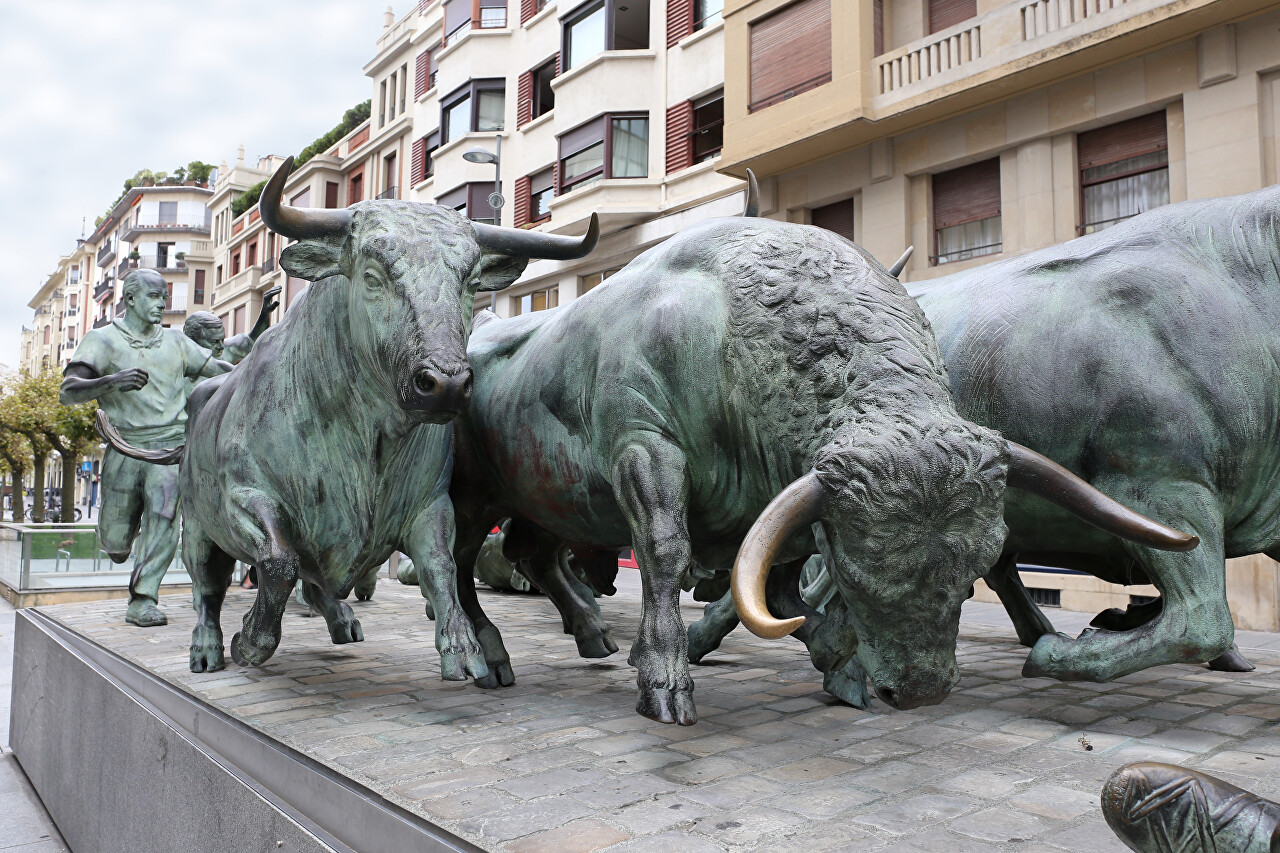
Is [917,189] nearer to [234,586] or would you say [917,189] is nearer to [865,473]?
[234,586]

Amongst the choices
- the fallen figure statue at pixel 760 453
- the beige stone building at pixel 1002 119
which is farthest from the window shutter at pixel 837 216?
the fallen figure statue at pixel 760 453

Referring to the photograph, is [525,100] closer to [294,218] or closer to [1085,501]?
[294,218]

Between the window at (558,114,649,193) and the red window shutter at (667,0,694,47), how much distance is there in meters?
1.62

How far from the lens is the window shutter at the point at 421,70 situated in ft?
94.7

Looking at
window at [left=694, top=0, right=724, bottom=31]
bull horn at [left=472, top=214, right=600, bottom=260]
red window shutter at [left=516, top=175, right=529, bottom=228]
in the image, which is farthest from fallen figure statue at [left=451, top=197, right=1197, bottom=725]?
red window shutter at [left=516, top=175, right=529, bottom=228]

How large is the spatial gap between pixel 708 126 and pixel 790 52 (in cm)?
323

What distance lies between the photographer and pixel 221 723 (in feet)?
10.2

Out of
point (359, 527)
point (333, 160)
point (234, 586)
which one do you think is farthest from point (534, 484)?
point (333, 160)

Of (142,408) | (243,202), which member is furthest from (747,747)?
(243,202)

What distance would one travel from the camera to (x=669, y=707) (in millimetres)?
2781

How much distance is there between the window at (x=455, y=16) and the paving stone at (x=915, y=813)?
87.1ft

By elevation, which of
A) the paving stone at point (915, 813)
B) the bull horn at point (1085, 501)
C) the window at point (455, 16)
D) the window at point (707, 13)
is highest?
the window at point (455, 16)

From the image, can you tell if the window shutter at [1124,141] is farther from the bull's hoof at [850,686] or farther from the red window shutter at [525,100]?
the red window shutter at [525,100]

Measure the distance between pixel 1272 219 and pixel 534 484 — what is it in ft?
8.69
